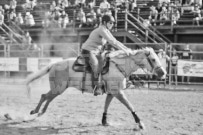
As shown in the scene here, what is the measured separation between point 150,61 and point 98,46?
1166 millimetres

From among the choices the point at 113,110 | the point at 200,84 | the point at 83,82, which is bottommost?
the point at 200,84

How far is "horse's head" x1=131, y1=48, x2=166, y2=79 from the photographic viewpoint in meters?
6.58

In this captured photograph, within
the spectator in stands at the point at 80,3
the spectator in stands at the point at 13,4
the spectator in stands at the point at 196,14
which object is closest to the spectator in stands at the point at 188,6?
the spectator in stands at the point at 196,14

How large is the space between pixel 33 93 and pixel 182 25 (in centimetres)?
863

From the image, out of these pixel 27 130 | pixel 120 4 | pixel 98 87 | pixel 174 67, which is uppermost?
pixel 120 4

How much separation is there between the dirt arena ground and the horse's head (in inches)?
43.5

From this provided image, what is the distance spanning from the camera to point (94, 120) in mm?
7234

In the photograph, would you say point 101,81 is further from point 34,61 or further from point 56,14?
point 56,14

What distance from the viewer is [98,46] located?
7016 mm

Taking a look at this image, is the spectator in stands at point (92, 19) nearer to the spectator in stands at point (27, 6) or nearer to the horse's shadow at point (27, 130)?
the spectator in stands at point (27, 6)

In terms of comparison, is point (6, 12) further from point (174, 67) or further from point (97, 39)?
point (97, 39)

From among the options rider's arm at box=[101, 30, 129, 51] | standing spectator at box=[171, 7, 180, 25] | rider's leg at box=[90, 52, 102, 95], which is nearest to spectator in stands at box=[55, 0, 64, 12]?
standing spectator at box=[171, 7, 180, 25]

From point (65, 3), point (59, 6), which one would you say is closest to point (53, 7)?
point (59, 6)

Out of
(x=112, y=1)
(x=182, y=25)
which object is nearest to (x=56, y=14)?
(x=112, y=1)
